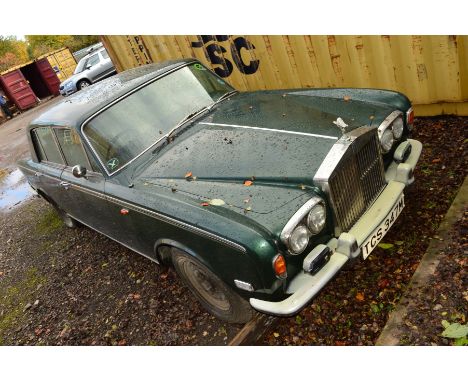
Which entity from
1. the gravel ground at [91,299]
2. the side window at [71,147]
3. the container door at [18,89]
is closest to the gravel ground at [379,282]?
the gravel ground at [91,299]

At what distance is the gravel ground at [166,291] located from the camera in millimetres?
2867

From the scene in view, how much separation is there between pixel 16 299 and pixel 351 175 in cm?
406

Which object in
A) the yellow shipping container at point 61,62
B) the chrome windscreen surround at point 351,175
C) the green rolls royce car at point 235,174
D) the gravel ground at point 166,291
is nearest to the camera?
the green rolls royce car at point 235,174

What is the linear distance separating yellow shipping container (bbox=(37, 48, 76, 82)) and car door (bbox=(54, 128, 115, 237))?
667 inches

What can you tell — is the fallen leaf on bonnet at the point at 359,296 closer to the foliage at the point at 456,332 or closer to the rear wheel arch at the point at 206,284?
the foliage at the point at 456,332

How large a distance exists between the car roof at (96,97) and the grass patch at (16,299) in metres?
1.89

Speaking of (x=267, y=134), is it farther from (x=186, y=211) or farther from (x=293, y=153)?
(x=186, y=211)

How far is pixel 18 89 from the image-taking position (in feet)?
58.0

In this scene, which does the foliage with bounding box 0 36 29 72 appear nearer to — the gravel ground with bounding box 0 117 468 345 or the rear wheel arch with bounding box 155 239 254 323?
the gravel ground with bounding box 0 117 468 345

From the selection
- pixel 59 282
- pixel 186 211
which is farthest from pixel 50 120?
pixel 186 211

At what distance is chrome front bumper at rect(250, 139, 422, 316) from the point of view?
228 cm

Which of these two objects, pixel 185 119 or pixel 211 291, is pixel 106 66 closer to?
pixel 185 119

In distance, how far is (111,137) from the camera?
3330mm

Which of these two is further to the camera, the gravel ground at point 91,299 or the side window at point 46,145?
→ the side window at point 46,145
